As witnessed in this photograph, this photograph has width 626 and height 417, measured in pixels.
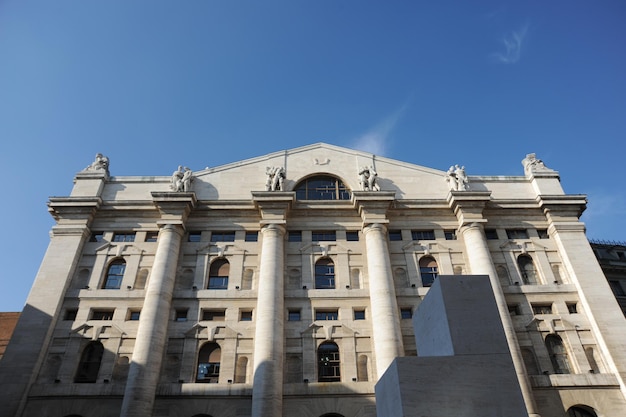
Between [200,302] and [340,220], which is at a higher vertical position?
[340,220]

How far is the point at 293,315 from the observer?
31406mm

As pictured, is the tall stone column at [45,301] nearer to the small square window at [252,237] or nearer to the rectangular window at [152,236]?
the rectangular window at [152,236]

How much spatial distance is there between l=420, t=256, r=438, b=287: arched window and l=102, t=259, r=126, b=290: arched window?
2218 centimetres

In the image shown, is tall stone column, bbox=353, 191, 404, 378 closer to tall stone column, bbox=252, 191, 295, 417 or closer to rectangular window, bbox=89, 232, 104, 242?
tall stone column, bbox=252, 191, 295, 417

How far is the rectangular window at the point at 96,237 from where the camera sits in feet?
113

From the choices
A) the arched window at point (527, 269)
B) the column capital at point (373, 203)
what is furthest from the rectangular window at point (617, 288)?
the column capital at point (373, 203)

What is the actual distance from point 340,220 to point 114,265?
1745 cm

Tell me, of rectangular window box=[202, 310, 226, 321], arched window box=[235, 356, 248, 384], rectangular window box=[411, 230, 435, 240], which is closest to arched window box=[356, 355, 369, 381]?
arched window box=[235, 356, 248, 384]

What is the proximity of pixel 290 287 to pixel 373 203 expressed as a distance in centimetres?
912

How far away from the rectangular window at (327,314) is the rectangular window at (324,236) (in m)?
5.86

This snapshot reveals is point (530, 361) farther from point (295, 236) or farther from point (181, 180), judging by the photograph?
point (181, 180)

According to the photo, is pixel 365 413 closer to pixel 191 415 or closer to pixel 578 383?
pixel 191 415

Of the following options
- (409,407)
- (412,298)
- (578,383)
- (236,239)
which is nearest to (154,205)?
(236,239)

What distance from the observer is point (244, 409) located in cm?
2722
